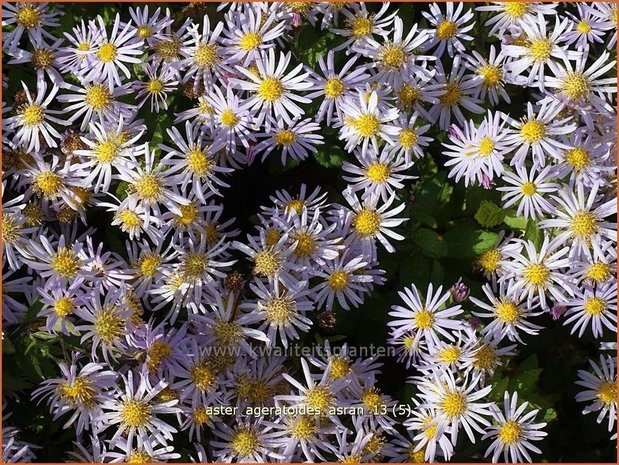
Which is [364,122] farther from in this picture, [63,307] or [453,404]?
[63,307]

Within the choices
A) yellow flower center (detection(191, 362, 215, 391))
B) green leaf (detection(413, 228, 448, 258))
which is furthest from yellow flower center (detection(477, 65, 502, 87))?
yellow flower center (detection(191, 362, 215, 391))

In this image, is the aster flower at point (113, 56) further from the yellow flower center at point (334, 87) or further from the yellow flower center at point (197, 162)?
the yellow flower center at point (334, 87)

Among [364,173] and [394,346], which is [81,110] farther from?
[394,346]

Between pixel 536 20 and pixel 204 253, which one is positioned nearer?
pixel 204 253

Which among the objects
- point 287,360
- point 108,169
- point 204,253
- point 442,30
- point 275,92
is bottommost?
point 287,360

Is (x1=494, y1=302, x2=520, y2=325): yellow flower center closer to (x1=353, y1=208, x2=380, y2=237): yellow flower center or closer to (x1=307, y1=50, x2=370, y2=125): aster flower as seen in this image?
(x1=353, y1=208, x2=380, y2=237): yellow flower center

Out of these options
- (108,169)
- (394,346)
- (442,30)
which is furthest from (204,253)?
(442,30)
